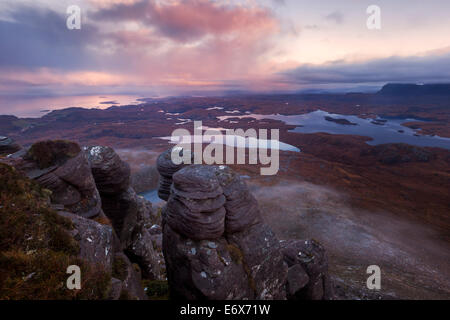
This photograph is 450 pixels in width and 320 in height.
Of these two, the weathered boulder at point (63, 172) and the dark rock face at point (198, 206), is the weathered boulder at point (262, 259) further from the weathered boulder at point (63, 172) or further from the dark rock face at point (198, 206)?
the weathered boulder at point (63, 172)

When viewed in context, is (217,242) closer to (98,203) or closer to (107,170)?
(98,203)

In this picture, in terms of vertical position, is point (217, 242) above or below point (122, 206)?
below

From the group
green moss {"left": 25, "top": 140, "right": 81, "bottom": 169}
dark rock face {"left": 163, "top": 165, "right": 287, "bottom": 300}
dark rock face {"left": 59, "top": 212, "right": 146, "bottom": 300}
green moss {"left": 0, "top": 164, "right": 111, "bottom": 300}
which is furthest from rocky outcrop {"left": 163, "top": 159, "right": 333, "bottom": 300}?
green moss {"left": 25, "top": 140, "right": 81, "bottom": 169}

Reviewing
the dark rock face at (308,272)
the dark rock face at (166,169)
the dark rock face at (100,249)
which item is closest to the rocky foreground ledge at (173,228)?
the dark rock face at (100,249)

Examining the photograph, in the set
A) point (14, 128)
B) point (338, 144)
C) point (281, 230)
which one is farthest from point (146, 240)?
point (14, 128)

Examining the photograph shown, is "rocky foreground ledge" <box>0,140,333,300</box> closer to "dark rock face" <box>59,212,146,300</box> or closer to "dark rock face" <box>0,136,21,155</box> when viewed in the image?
"dark rock face" <box>59,212,146,300</box>

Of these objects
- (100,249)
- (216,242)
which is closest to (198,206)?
(216,242)

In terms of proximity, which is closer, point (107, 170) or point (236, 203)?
point (236, 203)
